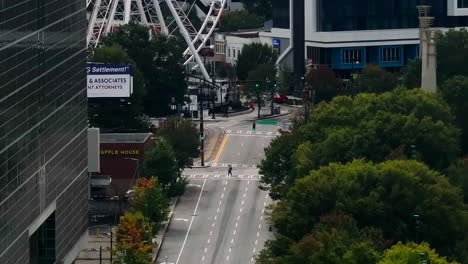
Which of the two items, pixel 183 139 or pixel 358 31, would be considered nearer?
pixel 183 139

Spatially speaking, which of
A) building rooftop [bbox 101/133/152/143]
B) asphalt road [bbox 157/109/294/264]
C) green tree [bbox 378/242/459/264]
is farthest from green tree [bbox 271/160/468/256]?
building rooftop [bbox 101/133/152/143]

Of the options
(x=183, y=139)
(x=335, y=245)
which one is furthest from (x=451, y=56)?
(x=335, y=245)

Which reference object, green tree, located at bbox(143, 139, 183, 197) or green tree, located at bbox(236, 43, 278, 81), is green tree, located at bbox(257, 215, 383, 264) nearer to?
green tree, located at bbox(143, 139, 183, 197)

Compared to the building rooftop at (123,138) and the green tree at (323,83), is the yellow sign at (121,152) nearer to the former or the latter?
the building rooftop at (123,138)

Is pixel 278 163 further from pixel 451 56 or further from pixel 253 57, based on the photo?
pixel 253 57

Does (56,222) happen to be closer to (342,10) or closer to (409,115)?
(409,115)

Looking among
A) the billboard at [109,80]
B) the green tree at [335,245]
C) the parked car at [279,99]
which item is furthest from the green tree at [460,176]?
the parked car at [279,99]
